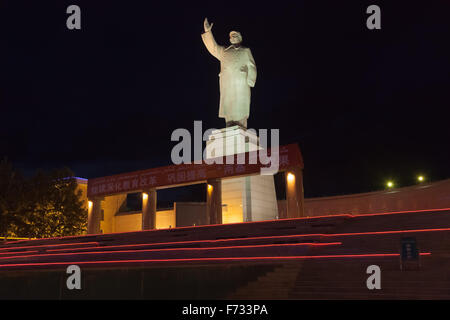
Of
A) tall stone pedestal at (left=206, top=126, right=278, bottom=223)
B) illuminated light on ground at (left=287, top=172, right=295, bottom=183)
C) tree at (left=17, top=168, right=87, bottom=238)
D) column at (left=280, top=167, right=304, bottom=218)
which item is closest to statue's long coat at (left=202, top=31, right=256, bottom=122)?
tall stone pedestal at (left=206, top=126, right=278, bottom=223)

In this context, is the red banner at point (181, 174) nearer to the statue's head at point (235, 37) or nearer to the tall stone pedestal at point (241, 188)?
the tall stone pedestal at point (241, 188)

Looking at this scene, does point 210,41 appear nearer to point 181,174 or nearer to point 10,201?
point 181,174

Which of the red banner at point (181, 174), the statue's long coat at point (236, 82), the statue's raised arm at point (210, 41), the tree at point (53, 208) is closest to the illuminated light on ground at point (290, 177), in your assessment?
the red banner at point (181, 174)

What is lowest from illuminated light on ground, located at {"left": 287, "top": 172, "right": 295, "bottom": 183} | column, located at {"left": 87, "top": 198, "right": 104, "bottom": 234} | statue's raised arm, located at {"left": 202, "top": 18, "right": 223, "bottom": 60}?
column, located at {"left": 87, "top": 198, "right": 104, "bottom": 234}

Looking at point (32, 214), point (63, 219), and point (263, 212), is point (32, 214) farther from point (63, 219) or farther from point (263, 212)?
point (263, 212)

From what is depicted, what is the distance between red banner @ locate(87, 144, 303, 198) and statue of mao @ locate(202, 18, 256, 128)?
344 centimetres

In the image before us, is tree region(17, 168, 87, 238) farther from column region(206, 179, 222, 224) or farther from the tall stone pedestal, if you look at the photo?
column region(206, 179, 222, 224)

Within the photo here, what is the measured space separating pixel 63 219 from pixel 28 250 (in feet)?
36.9

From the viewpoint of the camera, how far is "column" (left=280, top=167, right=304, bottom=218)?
1672 cm

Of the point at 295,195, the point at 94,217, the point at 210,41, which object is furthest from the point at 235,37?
the point at 94,217

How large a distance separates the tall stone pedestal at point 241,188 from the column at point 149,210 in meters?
3.51

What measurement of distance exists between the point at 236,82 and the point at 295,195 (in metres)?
7.28

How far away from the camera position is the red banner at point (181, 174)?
56.0 feet
